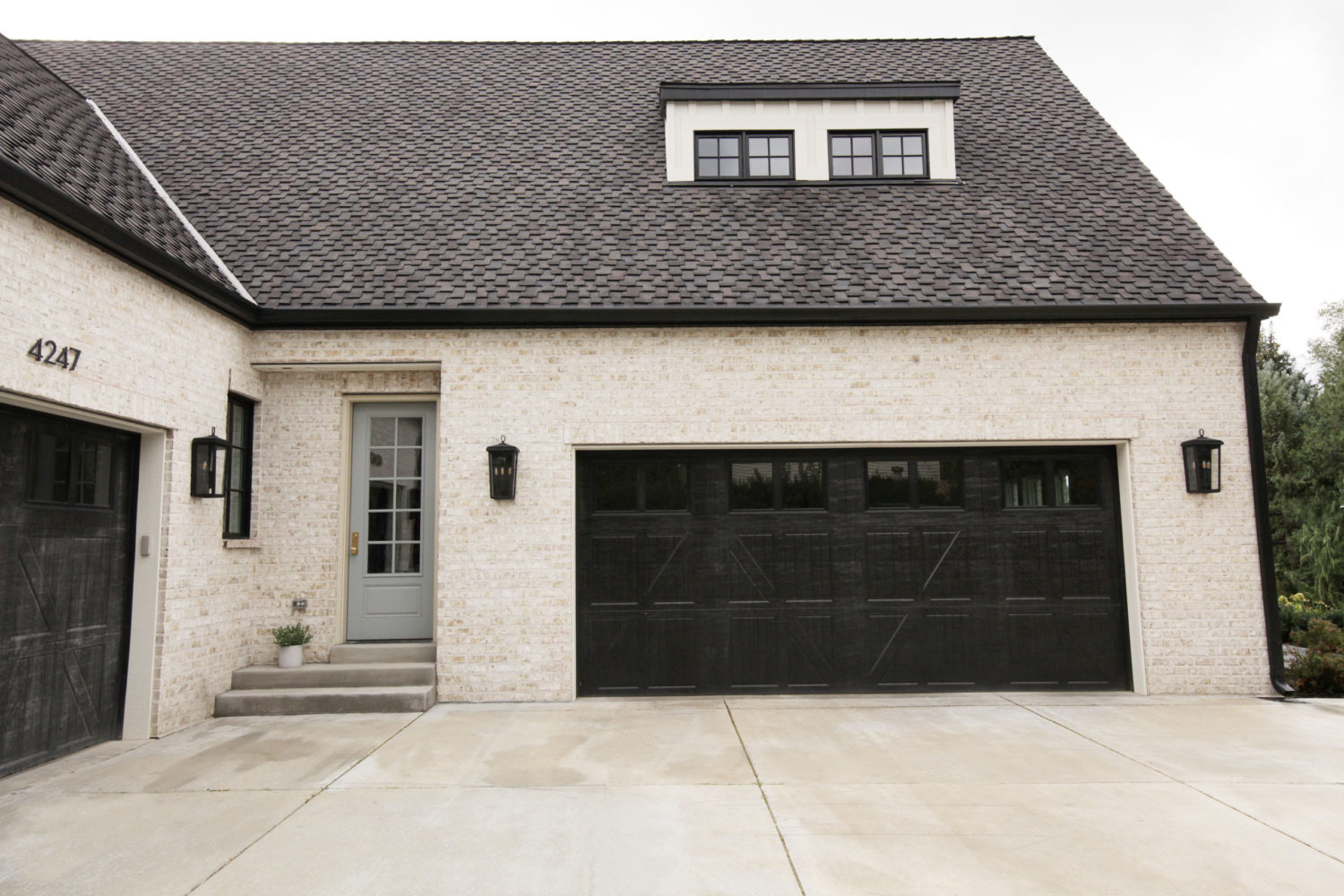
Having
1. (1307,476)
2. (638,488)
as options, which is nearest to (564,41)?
(638,488)

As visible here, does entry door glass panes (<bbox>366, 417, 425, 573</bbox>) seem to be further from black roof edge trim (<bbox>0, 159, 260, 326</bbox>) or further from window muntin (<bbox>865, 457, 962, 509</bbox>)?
window muntin (<bbox>865, 457, 962, 509</bbox>)

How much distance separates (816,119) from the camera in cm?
988

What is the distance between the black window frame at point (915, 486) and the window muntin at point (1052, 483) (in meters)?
0.45

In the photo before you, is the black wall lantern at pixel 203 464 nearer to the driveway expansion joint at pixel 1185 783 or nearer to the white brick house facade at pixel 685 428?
the white brick house facade at pixel 685 428

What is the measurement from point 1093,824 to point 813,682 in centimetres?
365

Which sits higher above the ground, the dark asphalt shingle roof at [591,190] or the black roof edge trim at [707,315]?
the dark asphalt shingle roof at [591,190]

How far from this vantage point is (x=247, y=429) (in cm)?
811

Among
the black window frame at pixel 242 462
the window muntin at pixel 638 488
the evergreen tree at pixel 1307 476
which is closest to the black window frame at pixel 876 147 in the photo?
the window muntin at pixel 638 488

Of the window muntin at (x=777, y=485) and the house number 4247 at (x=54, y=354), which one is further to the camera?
the window muntin at (x=777, y=485)

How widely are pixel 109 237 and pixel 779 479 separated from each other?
6116mm

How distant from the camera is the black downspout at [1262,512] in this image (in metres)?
7.67

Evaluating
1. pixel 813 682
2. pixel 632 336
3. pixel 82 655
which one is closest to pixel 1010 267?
pixel 632 336

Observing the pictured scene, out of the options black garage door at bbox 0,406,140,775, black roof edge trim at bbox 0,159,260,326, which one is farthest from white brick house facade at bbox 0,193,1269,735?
black garage door at bbox 0,406,140,775

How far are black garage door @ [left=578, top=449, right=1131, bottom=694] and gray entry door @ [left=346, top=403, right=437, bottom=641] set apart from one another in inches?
Result: 68.1
